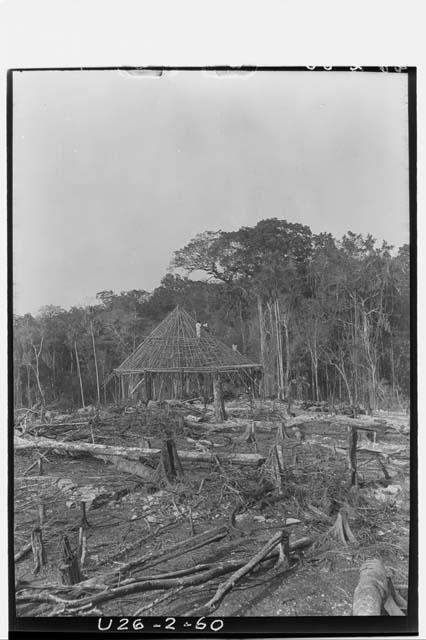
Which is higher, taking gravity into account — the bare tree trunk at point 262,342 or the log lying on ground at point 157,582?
the bare tree trunk at point 262,342

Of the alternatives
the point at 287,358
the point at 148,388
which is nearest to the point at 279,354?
the point at 287,358

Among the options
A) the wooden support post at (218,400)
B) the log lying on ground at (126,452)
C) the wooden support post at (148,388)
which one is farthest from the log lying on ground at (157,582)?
the wooden support post at (148,388)

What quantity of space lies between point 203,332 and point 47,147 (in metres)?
1.59

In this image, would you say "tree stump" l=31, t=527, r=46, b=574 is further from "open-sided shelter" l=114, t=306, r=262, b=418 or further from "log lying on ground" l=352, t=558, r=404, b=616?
"log lying on ground" l=352, t=558, r=404, b=616

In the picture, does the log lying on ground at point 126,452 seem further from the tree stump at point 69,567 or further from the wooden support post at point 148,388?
the tree stump at point 69,567

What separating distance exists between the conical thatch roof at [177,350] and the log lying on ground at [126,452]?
1.69 ft

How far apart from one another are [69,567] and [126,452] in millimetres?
758

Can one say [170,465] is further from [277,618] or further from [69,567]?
[277,618]

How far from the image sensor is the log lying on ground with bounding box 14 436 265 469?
3346mm

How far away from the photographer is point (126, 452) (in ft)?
11.2

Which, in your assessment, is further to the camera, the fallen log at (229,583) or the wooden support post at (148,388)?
the wooden support post at (148,388)

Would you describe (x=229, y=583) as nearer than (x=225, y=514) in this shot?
Yes

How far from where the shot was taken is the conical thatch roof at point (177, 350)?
3.41m

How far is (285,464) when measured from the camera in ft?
11.0
